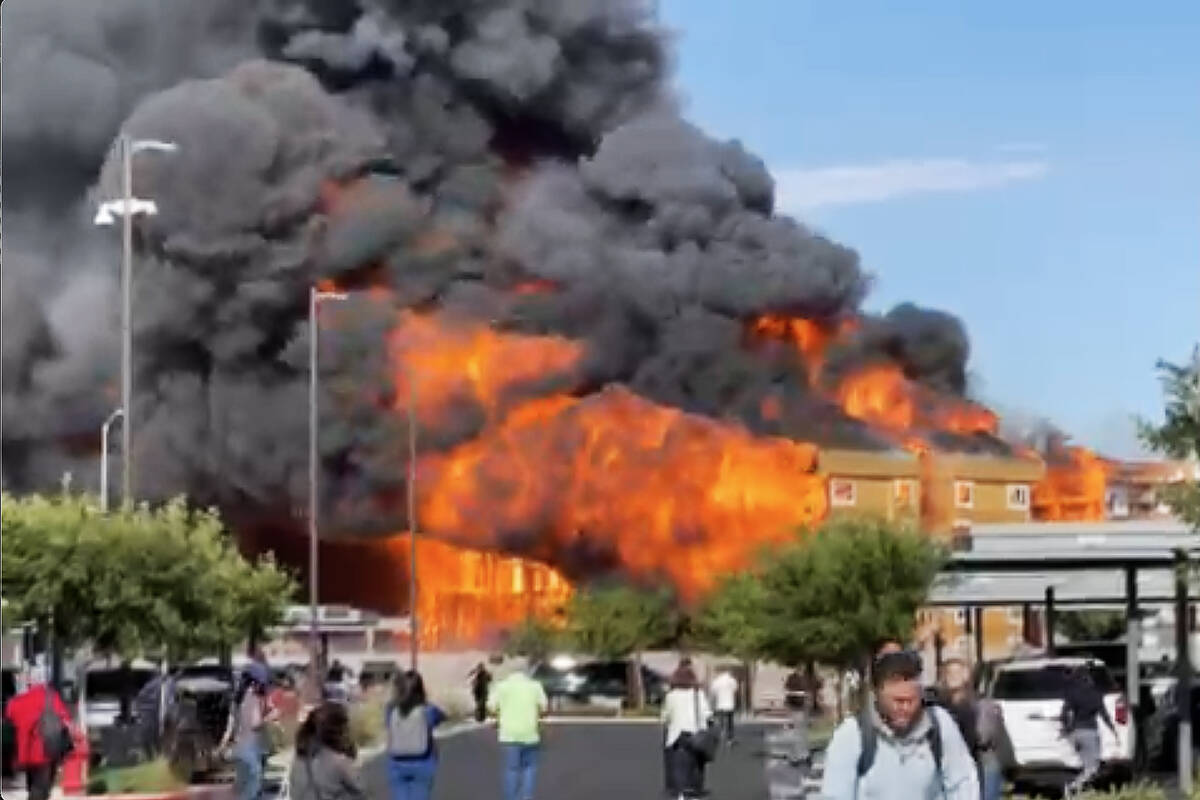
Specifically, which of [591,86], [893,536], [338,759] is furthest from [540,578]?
[338,759]

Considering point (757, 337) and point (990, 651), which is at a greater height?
point (757, 337)

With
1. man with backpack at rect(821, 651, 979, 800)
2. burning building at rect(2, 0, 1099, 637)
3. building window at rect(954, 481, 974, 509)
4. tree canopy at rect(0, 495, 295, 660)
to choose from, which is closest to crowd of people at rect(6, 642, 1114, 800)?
man with backpack at rect(821, 651, 979, 800)

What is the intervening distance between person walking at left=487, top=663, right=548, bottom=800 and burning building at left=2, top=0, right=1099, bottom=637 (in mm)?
53442

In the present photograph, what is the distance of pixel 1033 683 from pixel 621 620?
44.9 metres

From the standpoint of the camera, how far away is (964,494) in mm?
88438

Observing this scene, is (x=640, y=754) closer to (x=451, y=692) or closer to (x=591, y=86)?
(x=451, y=692)

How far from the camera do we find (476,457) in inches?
3334

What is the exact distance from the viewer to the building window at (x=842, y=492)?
82.3m

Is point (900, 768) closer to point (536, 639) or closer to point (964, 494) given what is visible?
point (536, 639)

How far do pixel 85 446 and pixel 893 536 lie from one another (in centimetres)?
4635

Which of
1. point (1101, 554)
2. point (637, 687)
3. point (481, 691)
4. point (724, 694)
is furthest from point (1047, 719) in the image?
point (637, 687)

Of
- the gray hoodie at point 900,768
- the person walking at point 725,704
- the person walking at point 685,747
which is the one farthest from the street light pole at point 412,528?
the gray hoodie at point 900,768

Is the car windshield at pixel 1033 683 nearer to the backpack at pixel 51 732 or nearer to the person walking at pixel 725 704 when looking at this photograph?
the backpack at pixel 51 732

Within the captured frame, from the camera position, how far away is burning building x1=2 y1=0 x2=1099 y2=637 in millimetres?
82688
